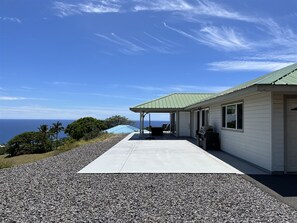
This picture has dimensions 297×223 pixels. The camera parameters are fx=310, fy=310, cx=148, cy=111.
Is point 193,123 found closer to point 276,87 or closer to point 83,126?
point 276,87

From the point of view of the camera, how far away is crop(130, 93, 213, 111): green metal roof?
22.7 m

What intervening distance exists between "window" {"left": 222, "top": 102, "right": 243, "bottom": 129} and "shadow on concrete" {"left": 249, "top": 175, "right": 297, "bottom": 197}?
12.0ft

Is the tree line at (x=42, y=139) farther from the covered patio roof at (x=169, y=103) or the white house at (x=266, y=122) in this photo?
the white house at (x=266, y=122)

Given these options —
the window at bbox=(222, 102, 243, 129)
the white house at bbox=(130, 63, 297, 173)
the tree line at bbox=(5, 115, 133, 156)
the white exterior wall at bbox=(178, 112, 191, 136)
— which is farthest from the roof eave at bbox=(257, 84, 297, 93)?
the tree line at bbox=(5, 115, 133, 156)

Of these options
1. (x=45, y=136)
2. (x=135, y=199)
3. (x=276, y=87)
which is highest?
(x=276, y=87)

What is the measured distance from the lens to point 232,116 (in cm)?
1270

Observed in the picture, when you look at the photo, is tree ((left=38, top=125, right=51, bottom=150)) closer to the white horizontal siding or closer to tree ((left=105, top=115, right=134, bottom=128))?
tree ((left=105, top=115, right=134, bottom=128))

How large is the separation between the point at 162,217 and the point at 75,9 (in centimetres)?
1000

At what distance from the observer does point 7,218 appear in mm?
4711

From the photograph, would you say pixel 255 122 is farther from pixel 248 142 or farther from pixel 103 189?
pixel 103 189

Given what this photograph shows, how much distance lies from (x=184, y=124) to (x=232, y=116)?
12.0 metres

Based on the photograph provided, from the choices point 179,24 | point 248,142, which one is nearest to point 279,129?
point 248,142

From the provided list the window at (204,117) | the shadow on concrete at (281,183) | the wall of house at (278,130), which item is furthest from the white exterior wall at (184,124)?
the shadow on concrete at (281,183)

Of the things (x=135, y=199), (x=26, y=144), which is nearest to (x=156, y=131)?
(x=135, y=199)
